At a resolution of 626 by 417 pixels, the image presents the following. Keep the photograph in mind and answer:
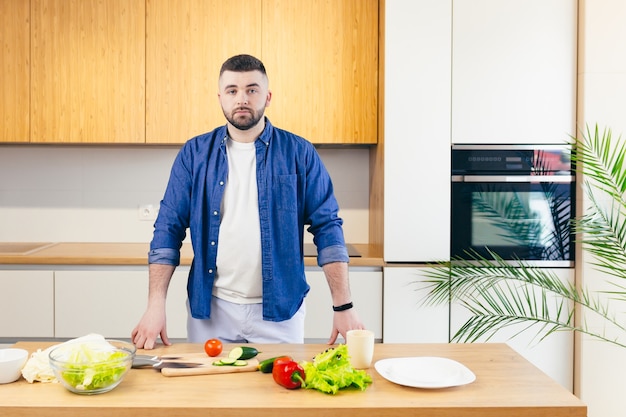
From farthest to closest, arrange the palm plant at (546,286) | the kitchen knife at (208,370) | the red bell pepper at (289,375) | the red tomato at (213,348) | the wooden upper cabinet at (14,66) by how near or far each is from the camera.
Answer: the wooden upper cabinet at (14,66) → the palm plant at (546,286) → the red tomato at (213,348) → the kitchen knife at (208,370) → the red bell pepper at (289,375)

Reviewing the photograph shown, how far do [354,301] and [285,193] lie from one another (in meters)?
1.14

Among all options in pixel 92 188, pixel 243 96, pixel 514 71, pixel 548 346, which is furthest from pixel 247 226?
pixel 92 188

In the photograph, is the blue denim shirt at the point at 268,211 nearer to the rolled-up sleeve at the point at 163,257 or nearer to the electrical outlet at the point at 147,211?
the rolled-up sleeve at the point at 163,257

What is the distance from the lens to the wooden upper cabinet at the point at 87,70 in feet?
11.6

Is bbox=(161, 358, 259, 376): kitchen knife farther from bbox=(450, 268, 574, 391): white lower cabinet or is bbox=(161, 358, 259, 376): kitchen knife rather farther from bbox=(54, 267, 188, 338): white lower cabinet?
bbox=(450, 268, 574, 391): white lower cabinet

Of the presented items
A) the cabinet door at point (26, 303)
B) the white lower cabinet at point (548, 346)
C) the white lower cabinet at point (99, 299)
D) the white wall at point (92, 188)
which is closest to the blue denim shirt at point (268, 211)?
the white lower cabinet at point (99, 299)

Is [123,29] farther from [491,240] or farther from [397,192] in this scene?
[491,240]

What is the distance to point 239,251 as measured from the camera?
7.70ft

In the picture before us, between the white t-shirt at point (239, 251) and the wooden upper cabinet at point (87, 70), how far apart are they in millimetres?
1403

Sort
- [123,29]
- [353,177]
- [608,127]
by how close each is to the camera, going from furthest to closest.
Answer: [353,177], [123,29], [608,127]

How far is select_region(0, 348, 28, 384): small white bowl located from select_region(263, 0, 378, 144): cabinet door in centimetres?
210

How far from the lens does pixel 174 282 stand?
11.2 feet

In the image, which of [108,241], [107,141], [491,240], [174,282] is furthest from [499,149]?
[108,241]

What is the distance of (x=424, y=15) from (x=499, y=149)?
0.71m
